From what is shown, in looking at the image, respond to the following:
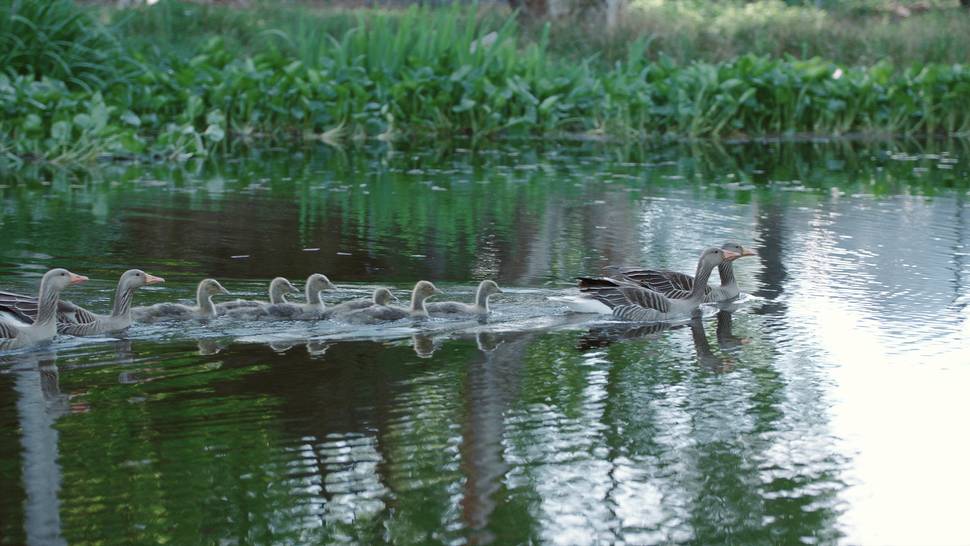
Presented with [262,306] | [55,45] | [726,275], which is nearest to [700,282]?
[726,275]

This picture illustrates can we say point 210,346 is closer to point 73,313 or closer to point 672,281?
point 73,313

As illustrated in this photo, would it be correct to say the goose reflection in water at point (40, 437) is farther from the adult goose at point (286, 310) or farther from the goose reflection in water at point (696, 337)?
the goose reflection in water at point (696, 337)

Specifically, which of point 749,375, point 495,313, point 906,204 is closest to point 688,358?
point 749,375

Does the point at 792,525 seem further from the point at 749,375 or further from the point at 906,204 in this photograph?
the point at 906,204

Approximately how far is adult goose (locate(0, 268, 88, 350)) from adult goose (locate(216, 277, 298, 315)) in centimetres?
118

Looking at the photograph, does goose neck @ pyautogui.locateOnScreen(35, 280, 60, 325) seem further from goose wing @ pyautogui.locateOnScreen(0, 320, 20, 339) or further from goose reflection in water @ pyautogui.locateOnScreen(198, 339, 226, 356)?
goose reflection in water @ pyautogui.locateOnScreen(198, 339, 226, 356)

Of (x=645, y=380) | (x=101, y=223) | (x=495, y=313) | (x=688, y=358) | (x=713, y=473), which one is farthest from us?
(x=101, y=223)

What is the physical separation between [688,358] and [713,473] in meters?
2.49

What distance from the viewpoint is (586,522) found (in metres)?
6.39

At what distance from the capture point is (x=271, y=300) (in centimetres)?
1068

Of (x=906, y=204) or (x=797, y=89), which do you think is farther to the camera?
(x=797, y=89)

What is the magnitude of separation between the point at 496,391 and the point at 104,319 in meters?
2.88

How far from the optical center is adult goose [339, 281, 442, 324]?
10.3m

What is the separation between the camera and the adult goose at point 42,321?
9312 millimetres
